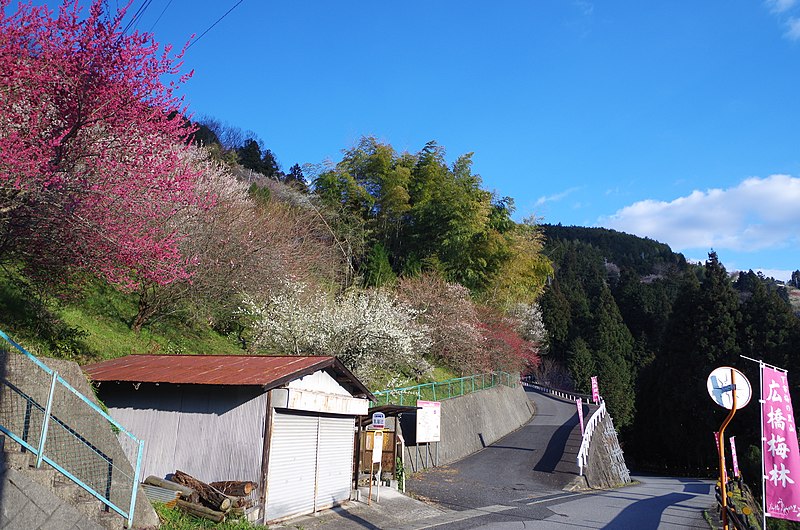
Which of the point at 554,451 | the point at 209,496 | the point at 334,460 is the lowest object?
the point at 554,451

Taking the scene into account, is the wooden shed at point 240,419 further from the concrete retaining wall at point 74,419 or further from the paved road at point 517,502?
the concrete retaining wall at point 74,419

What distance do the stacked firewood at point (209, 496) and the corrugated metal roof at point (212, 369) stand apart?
1637 millimetres

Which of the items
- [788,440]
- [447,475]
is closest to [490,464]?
[447,475]

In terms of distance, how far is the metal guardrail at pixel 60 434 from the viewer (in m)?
6.77

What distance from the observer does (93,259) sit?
966cm

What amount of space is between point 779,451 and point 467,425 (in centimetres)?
1676

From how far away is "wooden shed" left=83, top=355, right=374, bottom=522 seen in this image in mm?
9773

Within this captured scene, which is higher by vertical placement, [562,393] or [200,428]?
[562,393]

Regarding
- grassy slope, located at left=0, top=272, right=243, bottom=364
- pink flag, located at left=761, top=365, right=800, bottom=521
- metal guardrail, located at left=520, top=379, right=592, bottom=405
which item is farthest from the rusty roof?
metal guardrail, located at left=520, top=379, right=592, bottom=405

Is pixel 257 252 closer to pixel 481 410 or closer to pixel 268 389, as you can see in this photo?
pixel 268 389

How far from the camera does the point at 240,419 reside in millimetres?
9906

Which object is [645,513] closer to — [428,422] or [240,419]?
[428,422]

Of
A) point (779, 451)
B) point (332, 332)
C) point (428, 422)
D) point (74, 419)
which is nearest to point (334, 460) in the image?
point (74, 419)

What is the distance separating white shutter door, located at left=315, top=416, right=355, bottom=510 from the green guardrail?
5.51 meters
